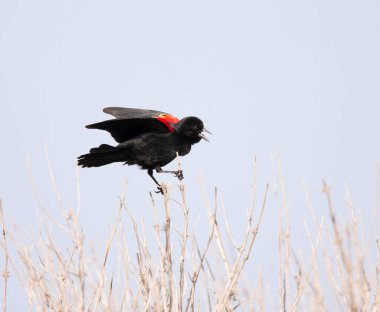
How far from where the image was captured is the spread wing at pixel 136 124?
565cm

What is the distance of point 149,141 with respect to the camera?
573 cm

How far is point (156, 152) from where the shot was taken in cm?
573

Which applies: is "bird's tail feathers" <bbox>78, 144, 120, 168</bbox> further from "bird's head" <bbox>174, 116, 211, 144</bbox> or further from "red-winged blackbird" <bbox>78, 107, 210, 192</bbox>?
"bird's head" <bbox>174, 116, 211, 144</bbox>

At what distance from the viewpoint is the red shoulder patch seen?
5.85m

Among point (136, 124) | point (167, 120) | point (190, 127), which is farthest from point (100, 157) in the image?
point (190, 127)

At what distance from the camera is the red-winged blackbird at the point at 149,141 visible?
5.73 metres

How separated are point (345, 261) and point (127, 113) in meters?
4.09

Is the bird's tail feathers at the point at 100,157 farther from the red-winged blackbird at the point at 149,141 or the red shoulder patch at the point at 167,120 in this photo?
the red shoulder patch at the point at 167,120

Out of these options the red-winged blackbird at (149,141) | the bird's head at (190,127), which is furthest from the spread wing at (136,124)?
the bird's head at (190,127)

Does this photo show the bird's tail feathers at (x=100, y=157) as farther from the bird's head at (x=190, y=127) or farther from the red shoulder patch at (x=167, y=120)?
the bird's head at (x=190, y=127)

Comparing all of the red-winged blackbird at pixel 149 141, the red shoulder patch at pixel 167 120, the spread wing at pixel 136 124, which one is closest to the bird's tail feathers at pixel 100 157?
the red-winged blackbird at pixel 149 141

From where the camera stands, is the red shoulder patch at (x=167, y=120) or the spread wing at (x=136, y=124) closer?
the spread wing at (x=136, y=124)

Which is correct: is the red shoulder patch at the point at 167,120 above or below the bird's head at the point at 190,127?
above

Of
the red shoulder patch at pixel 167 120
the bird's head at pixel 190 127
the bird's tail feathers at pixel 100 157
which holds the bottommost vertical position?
the bird's tail feathers at pixel 100 157
